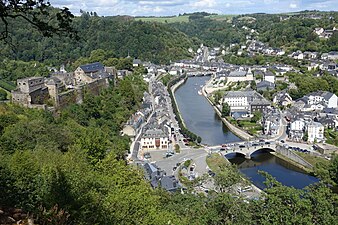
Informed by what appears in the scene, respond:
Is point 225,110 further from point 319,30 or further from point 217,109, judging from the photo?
point 319,30

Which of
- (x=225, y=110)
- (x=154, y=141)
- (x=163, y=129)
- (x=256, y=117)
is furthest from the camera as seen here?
(x=225, y=110)

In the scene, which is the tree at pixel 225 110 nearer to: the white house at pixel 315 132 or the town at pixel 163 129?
the town at pixel 163 129

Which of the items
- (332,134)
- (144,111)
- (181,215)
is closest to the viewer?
(181,215)

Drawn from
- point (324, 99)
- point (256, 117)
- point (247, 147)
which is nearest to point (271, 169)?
point (247, 147)

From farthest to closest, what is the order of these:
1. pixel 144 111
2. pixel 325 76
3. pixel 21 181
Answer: pixel 325 76 < pixel 144 111 < pixel 21 181

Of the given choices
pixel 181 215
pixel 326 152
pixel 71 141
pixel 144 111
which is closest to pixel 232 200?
pixel 181 215

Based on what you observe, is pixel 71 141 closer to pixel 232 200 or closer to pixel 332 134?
pixel 232 200

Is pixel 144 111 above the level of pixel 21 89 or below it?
below
